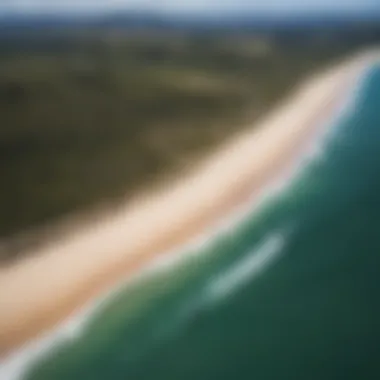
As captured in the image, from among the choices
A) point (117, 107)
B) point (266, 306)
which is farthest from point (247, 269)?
point (117, 107)

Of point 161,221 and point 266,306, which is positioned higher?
point 161,221

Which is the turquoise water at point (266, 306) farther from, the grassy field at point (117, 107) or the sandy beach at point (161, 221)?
the grassy field at point (117, 107)


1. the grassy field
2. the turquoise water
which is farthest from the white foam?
the grassy field

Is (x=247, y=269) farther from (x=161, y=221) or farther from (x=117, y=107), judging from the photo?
(x=117, y=107)

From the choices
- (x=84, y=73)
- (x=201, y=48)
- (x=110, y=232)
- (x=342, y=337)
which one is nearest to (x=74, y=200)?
(x=110, y=232)

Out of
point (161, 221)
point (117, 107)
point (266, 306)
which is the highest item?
point (117, 107)

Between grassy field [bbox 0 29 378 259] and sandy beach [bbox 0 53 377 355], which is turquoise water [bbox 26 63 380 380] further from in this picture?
grassy field [bbox 0 29 378 259]
